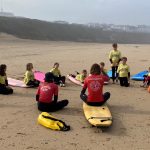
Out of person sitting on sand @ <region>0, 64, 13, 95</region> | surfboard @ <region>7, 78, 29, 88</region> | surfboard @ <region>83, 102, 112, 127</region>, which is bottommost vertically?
surfboard @ <region>7, 78, 29, 88</region>

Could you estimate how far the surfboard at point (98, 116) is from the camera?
9734mm

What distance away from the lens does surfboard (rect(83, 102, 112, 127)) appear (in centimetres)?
973

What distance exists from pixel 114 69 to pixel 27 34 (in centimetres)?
4222

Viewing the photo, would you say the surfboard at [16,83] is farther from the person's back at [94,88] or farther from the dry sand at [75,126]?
the person's back at [94,88]

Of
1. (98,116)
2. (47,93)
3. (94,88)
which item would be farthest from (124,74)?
(98,116)

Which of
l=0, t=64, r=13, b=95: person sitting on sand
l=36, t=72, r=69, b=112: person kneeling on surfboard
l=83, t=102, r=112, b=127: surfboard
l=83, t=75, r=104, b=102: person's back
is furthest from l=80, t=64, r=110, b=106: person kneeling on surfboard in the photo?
l=0, t=64, r=13, b=95: person sitting on sand

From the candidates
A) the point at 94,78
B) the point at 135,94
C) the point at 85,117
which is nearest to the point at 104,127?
the point at 85,117

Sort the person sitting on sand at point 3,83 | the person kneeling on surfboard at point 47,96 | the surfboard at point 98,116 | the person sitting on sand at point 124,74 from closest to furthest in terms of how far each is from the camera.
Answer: the surfboard at point 98,116 < the person kneeling on surfboard at point 47,96 < the person sitting on sand at point 3,83 < the person sitting on sand at point 124,74

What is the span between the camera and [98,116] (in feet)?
33.7

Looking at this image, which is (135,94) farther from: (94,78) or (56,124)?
(56,124)

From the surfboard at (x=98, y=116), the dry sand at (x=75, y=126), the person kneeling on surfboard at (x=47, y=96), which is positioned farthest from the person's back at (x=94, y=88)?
the person kneeling on surfboard at (x=47, y=96)

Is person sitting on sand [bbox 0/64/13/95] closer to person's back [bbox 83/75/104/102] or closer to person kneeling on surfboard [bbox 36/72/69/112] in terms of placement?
person kneeling on surfboard [bbox 36/72/69/112]

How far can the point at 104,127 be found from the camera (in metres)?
9.91

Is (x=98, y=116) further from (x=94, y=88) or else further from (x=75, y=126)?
(x=94, y=88)
